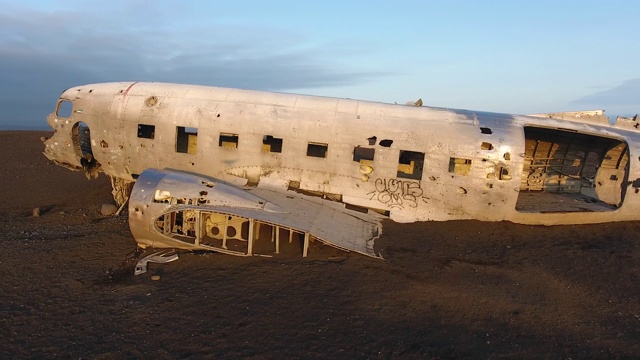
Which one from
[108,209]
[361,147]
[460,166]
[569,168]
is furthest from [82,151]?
[569,168]

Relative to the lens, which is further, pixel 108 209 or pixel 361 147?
pixel 108 209

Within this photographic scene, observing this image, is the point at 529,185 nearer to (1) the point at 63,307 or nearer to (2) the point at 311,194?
(2) the point at 311,194

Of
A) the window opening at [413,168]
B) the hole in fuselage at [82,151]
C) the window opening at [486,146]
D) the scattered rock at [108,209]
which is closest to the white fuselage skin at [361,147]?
the window opening at [486,146]

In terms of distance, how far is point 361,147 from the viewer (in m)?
12.8

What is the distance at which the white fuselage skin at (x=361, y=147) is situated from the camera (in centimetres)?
1278

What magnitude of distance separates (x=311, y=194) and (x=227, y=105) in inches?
156

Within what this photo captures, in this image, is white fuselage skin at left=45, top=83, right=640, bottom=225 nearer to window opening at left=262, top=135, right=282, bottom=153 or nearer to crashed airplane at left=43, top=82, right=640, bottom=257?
crashed airplane at left=43, top=82, right=640, bottom=257

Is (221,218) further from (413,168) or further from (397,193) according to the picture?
(413,168)

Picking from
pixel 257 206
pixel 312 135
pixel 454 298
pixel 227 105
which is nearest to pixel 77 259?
pixel 257 206

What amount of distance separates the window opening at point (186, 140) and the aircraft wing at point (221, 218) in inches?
95.4

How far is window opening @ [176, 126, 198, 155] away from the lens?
1353 centimetres

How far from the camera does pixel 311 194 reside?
13.0 meters

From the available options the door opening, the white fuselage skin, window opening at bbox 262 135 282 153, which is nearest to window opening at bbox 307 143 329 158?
the white fuselage skin

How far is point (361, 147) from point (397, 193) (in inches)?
73.4
